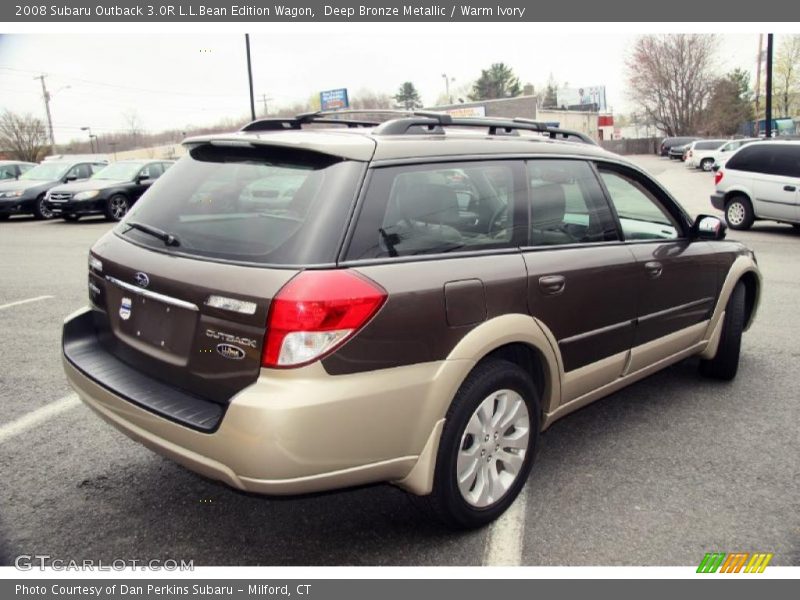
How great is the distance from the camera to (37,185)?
1819 centimetres

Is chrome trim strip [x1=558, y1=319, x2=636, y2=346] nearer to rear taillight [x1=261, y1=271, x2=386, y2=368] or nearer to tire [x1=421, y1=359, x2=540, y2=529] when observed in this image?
tire [x1=421, y1=359, x2=540, y2=529]

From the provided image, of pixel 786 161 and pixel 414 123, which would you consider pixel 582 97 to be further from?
pixel 414 123

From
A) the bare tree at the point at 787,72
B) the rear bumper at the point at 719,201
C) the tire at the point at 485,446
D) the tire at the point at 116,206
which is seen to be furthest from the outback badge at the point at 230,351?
the bare tree at the point at 787,72

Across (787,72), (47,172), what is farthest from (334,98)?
(47,172)

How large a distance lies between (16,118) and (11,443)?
61538 mm

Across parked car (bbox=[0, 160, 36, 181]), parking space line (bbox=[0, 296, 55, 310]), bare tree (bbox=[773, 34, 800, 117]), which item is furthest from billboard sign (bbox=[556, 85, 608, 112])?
parking space line (bbox=[0, 296, 55, 310])

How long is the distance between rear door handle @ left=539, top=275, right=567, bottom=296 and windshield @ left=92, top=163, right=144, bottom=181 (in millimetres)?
16402

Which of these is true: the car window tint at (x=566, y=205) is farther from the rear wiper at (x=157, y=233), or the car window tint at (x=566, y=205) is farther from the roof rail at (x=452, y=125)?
the rear wiper at (x=157, y=233)

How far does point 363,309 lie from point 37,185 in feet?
61.3

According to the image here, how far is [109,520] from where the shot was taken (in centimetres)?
300

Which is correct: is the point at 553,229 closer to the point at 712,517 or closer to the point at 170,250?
the point at 712,517

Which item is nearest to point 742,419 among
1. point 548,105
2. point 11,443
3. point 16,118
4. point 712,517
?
point 712,517

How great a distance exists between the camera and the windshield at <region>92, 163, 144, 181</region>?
1748 centimetres

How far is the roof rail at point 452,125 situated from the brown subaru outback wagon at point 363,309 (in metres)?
0.01
